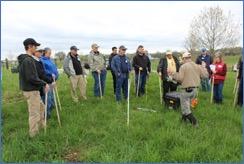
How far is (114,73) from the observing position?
13.2 metres

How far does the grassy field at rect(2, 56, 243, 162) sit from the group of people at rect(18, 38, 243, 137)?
58 centimetres

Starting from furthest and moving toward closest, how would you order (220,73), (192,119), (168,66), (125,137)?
(220,73) < (168,66) < (192,119) < (125,137)

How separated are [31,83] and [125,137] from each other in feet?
8.29

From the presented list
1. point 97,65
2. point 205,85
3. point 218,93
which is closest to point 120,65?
point 97,65

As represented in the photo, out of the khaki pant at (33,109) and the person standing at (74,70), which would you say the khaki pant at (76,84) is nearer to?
the person standing at (74,70)

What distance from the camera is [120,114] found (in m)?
10.3

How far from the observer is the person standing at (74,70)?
12258 millimetres

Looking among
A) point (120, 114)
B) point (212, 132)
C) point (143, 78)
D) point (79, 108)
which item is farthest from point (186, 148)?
point (143, 78)

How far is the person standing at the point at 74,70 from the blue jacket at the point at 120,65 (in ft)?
4.11

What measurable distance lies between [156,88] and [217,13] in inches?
854

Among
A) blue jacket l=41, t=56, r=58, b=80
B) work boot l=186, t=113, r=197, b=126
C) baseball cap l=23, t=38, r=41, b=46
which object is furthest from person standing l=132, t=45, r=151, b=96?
baseball cap l=23, t=38, r=41, b=46

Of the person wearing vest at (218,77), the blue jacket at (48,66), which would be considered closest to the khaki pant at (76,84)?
the blue jacket at (48,66)

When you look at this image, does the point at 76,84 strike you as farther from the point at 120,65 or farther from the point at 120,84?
the point at 120,65

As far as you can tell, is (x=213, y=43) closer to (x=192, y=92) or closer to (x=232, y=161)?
(x=192, y=92)
